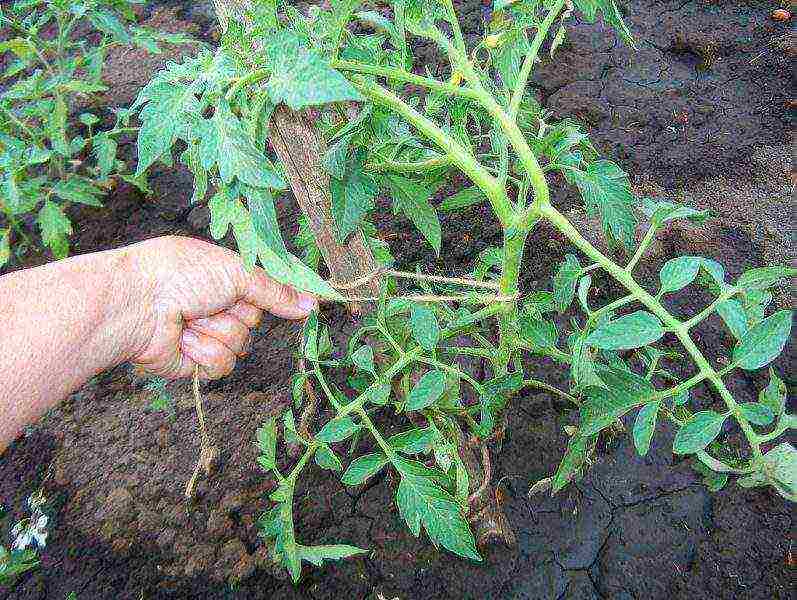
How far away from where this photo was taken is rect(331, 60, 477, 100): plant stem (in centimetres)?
70

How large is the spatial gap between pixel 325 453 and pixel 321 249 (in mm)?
372

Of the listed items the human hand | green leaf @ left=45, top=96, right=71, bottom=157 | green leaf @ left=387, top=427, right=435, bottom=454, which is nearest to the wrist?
the human hand

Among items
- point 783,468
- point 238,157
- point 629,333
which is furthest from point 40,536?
point 783,468

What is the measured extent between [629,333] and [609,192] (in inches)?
9.9

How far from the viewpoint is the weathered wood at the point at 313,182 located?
0.98 metres

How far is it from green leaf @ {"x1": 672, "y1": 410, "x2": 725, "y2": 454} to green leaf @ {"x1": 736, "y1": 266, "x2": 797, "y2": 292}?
18cm

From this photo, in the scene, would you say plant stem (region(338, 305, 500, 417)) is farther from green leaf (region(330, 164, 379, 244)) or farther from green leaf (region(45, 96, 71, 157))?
green leaf (region(45, 96, 71, 157))

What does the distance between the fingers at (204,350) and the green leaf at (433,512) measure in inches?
21.5

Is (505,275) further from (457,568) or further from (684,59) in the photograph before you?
(684,59)

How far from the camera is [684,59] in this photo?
6.95 feet

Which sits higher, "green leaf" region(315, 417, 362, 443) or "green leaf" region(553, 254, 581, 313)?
"green leaf" region(553, 254, 581, 313)

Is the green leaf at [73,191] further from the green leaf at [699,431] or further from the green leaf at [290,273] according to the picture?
the green leaf at [699,431]

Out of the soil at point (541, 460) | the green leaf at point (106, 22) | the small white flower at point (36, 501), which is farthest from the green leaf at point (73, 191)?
the small white flower at point (36, 501)

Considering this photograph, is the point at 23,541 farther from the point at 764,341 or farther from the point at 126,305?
the point at 764,341
